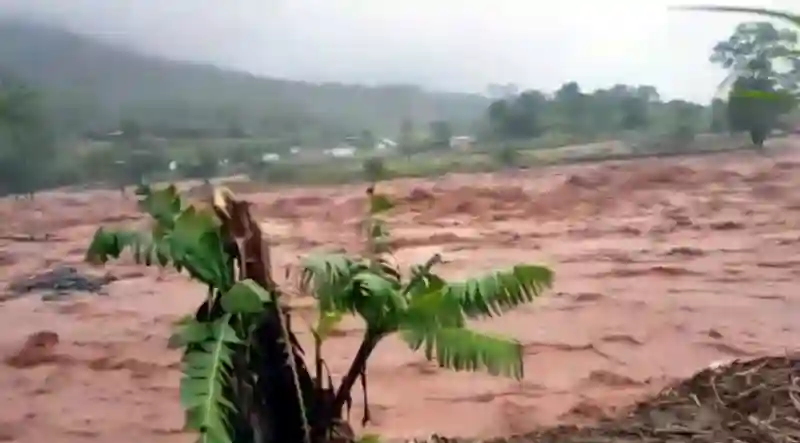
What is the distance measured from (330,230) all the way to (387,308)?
1083 millimetres

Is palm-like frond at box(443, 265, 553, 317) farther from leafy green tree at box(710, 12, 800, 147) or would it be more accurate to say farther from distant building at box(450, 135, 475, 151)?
leafy green tree at box(710, 12, 800, 147)

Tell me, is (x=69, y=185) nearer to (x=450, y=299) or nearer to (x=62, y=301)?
(x=62, y=301)

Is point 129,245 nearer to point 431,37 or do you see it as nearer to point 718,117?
point 431,37

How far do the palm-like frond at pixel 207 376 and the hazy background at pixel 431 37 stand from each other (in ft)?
5.18

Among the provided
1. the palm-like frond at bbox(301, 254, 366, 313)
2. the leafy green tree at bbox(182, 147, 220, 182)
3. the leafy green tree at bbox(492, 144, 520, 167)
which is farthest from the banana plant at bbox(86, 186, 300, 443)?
the leafy green tree at bbox(492, 144, 520, 167)

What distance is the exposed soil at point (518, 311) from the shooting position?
123 inches

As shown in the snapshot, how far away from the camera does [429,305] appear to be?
2.36 metres

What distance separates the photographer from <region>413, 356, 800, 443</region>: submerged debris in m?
2.50

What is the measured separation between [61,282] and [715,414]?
2.14 m

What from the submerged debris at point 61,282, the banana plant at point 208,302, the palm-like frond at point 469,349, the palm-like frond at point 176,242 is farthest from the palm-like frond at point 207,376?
the submerged debris at point 61,282

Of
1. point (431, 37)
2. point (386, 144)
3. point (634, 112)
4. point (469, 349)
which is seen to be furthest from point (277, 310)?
point (634, 112)

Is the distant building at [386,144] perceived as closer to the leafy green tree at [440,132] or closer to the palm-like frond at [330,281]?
the leafy green tree at [440,132]

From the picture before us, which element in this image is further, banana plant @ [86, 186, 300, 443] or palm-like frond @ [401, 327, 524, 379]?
palm-like frond @ [401, 327, 524, 379]

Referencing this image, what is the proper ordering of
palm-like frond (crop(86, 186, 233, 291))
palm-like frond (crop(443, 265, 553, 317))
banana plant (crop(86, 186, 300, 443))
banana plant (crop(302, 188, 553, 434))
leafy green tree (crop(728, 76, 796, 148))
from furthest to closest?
1. leafy green tree (crop(728, 76, 796, 148))
2. palm-like frond (crop(443, 265, 553, 317))
3. banana plant (crop(302, 188, 553, 434))
4. palm-like frond (crop(86, 186, 233, 291))
5. banana plant (crop(86, 186, 300, 443))
